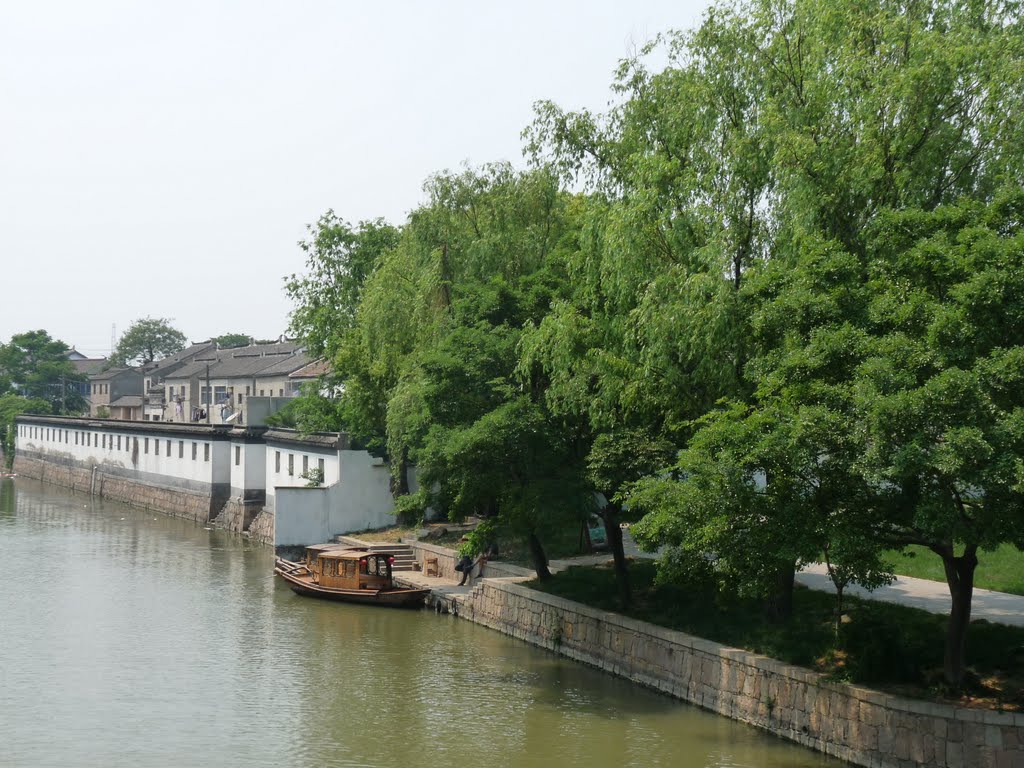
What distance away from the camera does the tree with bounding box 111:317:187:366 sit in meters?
131

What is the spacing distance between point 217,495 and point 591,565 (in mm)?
28562

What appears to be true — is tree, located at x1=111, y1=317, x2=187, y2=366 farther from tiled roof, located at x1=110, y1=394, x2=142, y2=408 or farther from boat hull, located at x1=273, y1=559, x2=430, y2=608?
boat hull, located at x1=273, y1=559, x2=430, y2=608

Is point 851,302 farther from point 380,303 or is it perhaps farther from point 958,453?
point 380,303

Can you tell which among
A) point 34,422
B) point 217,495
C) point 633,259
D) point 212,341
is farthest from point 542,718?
point 212,341

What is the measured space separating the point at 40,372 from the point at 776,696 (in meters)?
99.0

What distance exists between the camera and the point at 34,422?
86125 mm

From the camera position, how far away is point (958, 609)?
16.6m

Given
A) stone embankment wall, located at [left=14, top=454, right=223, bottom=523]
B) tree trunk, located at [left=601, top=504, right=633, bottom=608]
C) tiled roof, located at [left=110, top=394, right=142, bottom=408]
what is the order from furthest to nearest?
1. tiled roof, located at [left=110, top=394, right=142, bottom=408]
2. stone embankment wall, located at [left=14, top=454, right=223, bottom=523]
3. tree trunk, located at [left=601, top=504, right=633, bottom=608]

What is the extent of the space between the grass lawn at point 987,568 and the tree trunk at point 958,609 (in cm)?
495

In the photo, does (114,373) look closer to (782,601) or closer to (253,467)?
(253,467)

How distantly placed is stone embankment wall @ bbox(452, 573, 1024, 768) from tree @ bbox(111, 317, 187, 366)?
113 meters

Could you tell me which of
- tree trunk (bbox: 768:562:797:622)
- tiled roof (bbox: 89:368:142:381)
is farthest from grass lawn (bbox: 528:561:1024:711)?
tiled roof (bbox: 89:368:142:381)

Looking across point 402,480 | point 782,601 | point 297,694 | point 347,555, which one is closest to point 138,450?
point 402,480

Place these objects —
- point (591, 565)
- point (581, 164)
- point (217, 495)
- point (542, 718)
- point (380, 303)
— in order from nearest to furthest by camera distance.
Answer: point (542, 718) → point (581, 164) → point (591, 565) → point (380, 303) → point (217, 495)
